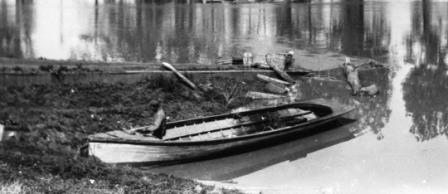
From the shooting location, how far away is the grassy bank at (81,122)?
29.6 ft

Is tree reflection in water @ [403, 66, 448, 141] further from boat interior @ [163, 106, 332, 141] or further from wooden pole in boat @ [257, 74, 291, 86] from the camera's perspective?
wooden pole in boat @ [257, 74, 291, 86]

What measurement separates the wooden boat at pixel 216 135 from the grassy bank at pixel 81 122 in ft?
2.68

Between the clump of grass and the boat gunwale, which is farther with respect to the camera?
the boat gunwale

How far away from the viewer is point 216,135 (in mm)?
14203

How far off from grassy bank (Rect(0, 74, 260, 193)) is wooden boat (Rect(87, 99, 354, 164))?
818 millimetres

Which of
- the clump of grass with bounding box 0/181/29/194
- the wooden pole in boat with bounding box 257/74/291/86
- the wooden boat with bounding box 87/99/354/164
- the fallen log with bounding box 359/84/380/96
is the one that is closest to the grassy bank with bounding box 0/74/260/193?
the clump of grass with bounding box 0/181/29/194

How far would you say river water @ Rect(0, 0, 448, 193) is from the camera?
12656 mm

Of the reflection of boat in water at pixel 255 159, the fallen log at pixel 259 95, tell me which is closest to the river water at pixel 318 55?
the reflection of boat in water at pixel 255 159

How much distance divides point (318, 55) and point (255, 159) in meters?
14.2

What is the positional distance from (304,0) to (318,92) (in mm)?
50883

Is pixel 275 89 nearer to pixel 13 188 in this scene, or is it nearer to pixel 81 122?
pixel 81 122

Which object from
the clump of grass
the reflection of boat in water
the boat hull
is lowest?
the reflection of boat in water

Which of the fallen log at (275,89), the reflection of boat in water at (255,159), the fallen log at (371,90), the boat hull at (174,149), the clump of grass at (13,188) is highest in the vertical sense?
the fallen log at (275,89)

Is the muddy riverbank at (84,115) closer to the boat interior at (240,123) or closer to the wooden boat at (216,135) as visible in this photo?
the wooden boat at (216,135)
